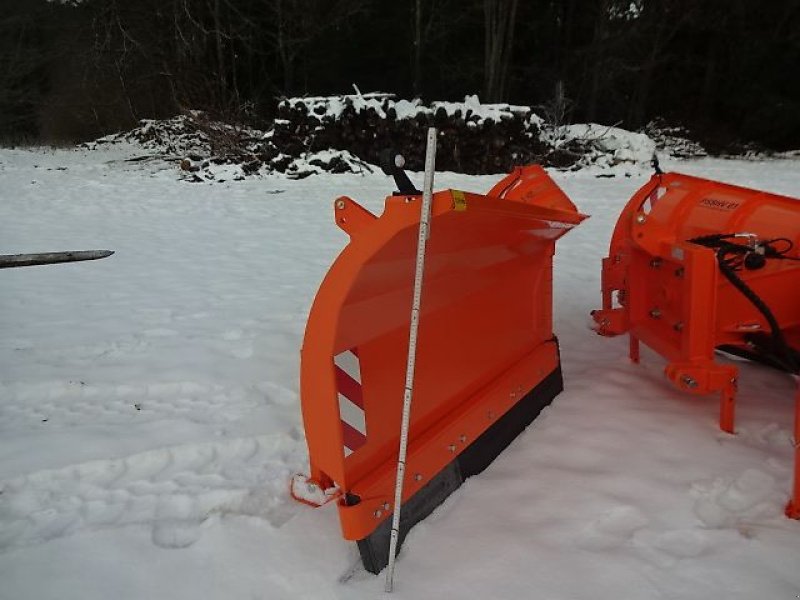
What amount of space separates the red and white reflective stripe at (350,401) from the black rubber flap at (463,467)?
0.28 metres

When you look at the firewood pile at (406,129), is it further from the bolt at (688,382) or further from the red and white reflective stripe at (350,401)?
the red and white reflective stripe at (350,401)

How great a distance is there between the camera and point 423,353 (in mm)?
2152

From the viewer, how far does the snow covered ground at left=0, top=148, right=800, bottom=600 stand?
184 centimetres

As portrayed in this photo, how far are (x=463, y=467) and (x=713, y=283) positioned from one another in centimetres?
121

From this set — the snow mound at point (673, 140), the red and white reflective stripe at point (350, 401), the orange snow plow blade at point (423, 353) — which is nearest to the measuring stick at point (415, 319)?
the orange snow plow blade at point (423, 353)

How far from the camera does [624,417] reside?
270 centimetres

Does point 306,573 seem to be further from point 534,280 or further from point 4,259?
point 4,259

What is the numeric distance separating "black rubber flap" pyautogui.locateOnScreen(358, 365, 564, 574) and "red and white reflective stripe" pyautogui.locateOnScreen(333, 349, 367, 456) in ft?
0.93

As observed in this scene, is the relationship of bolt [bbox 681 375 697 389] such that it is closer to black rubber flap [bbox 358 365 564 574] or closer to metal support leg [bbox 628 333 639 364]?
black rubber flap [bbox 358 365 564 574]

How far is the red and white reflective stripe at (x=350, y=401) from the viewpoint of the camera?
179cm

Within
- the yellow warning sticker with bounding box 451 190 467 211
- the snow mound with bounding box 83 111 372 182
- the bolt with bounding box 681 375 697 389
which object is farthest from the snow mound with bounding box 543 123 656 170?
the yellow warning sticker with bounding box 451 190 467 211

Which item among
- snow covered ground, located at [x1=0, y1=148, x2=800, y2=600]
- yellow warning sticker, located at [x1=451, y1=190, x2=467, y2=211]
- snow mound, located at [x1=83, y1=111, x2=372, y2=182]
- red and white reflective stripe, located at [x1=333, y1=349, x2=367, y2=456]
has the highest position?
snow mound, located at [x1=83, y1=111, x2=372, y2=182]

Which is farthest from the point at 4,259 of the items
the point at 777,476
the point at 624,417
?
the point at 777,476

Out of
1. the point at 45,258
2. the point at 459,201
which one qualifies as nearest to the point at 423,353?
the point at 459,201
